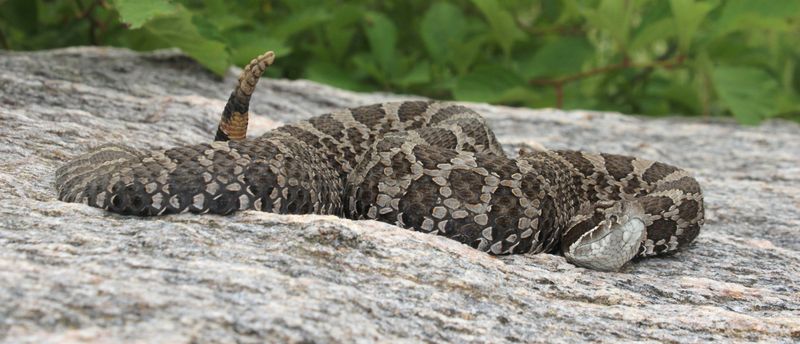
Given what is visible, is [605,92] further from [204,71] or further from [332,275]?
[332,275]

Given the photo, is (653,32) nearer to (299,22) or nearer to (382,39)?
(382,39)

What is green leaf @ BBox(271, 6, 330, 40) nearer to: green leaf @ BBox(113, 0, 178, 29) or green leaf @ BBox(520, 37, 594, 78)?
green leaf @ BBox(520, 37, 594, 78)

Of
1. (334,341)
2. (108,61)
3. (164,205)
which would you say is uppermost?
(108,61)

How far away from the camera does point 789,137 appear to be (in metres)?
9.62

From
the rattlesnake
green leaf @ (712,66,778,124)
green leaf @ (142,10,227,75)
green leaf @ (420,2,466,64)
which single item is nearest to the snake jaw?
the rattlesnake

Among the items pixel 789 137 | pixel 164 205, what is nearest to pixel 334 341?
pixel 164 205

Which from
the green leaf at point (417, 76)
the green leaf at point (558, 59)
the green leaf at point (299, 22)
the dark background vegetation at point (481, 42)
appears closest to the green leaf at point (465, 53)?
the dark background vegetation at point (481, 42)

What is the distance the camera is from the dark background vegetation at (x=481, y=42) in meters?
8.54

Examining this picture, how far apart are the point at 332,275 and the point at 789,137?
693 cm

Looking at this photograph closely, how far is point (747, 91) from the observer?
902cm

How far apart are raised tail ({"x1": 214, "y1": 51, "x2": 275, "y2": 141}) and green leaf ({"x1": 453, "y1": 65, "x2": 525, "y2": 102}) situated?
3078 millimetres

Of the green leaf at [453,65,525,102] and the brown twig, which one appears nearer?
the green leaf at [453,65,525,102]

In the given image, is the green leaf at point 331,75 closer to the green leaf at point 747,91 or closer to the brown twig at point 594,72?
the brown twig at point 594,72

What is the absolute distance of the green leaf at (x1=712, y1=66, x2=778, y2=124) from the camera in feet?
29.2
